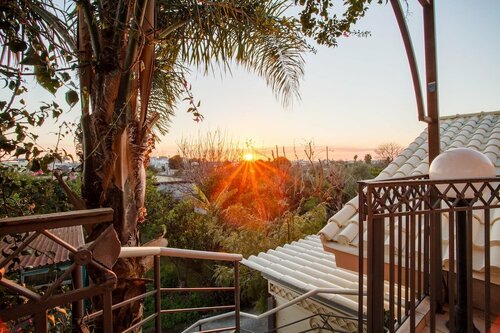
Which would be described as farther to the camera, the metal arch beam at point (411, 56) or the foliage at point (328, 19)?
the metal arch beam at point (411, 56)

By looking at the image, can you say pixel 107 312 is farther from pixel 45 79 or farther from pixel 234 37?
pixel 234 37

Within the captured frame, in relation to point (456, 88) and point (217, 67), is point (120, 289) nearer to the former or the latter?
point (217, 67)

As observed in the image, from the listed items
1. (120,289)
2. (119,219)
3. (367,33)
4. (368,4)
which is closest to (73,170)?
(119,219)

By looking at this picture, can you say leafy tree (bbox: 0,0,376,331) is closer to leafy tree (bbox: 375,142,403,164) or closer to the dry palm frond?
the dry palm frond

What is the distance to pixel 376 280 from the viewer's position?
1.57 meters

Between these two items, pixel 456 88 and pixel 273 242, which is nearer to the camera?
pixel 456 88

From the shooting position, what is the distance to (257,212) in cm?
1092

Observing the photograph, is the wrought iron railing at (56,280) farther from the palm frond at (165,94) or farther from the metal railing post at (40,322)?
the palm frond at (165,94)

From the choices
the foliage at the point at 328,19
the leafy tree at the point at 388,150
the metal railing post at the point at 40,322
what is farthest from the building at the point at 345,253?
the leafy tree at the point at 388,150

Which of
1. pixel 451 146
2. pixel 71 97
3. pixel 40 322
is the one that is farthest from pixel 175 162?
pixel 40 322

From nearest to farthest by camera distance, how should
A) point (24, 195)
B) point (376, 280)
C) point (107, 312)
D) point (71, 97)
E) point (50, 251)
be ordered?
point (107, 312) < point (71, 97) < point (376, 280) < point (50, 251) < point (24, 195)

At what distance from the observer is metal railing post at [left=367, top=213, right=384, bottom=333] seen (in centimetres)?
155

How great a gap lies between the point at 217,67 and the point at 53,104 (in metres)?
2.04

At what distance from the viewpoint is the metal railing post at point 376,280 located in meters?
1.55
